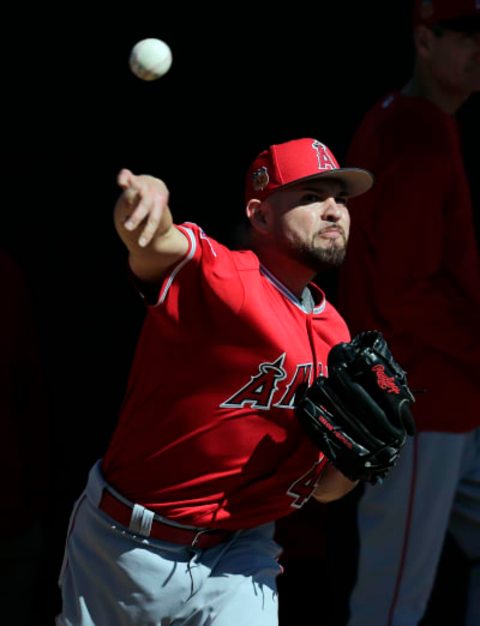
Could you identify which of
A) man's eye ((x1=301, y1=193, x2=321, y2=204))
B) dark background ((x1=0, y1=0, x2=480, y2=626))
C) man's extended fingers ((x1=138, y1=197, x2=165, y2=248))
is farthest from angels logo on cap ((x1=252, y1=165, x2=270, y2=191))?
dark background ((x1=0, y1=0, x2=480, y2=626))

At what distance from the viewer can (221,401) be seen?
3.35 metres

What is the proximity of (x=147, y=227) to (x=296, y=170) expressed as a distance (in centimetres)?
72

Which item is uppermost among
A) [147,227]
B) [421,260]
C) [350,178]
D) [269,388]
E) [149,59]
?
[149,59]

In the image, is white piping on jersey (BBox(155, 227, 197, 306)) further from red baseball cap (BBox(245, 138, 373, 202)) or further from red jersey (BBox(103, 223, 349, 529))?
red baseball cap (BBox(245, 138, 373, 202))

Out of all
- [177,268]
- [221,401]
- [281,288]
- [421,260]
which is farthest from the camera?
[421,260]

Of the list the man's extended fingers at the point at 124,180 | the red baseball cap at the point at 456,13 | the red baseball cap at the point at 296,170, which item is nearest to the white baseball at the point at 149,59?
the red baseball cap at the point at 296,170

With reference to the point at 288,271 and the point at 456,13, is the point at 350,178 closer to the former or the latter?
the point at 288,271

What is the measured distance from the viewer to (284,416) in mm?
3436

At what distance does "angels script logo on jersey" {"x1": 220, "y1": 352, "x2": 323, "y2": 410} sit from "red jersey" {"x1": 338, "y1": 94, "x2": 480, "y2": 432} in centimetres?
81

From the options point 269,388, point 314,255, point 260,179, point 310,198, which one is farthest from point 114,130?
point 269,388

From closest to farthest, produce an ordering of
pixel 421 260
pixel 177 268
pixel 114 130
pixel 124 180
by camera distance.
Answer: pixel 124 180, pixel 177 268, pixel 421 260, pixel 114 130

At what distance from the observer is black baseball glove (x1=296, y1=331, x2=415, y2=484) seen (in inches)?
133

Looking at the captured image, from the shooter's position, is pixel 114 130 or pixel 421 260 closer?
pixel 421 260

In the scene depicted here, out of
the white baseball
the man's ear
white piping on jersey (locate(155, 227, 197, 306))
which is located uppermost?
the white baseball
